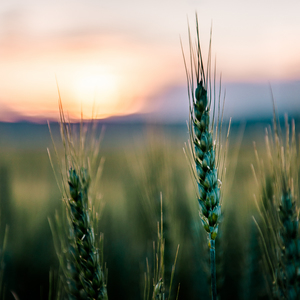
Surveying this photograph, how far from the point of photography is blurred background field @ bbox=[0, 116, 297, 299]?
8.13ft

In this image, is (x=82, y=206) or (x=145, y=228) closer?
(x=82, y=206)

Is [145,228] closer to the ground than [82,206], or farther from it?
closer to the ground

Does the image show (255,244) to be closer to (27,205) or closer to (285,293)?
(285,293)

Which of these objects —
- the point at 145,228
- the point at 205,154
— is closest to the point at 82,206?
the point at 205,154

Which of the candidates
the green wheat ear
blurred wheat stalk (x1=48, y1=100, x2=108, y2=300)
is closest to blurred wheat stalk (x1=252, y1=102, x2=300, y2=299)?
the green wheat ear

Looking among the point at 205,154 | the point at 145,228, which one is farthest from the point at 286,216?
the point at 145,228

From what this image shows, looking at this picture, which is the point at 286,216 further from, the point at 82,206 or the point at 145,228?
the point at 145,228

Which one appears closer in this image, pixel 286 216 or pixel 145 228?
pixel 286 216

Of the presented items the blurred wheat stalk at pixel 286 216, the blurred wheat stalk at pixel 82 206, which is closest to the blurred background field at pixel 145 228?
the blurred wheat stalk at pixel 286 216

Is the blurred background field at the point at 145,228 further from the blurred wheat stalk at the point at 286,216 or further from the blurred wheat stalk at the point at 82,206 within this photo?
the blurred wheat stalk at the point at 82,206

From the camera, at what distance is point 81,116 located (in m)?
1.24

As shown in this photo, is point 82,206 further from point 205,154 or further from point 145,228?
point 145,228

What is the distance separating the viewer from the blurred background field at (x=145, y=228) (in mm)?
2479

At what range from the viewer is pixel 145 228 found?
147 inches
